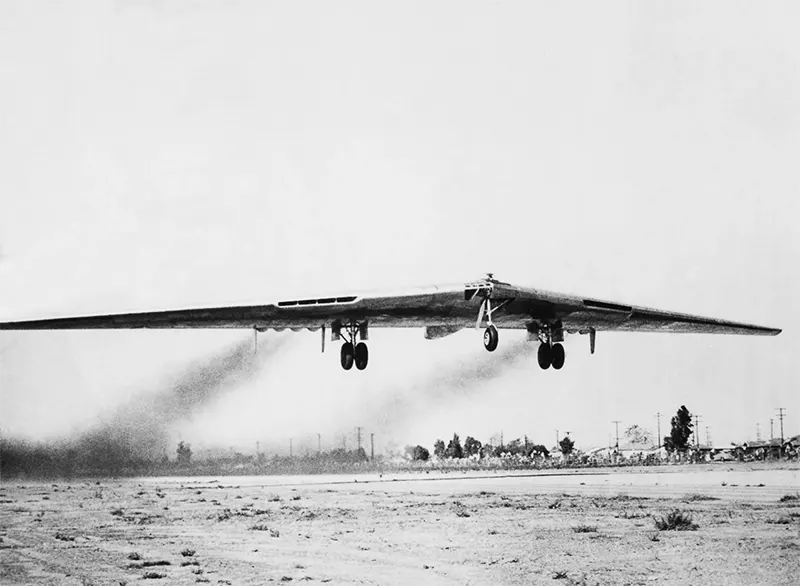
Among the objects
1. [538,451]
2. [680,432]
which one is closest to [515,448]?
[538,451]

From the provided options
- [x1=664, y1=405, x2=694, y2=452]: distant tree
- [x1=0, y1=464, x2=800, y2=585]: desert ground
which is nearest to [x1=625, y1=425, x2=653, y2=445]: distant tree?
[x1=664, y1=405, x2=694, y2=452]: distant tree

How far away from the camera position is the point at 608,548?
41156mm

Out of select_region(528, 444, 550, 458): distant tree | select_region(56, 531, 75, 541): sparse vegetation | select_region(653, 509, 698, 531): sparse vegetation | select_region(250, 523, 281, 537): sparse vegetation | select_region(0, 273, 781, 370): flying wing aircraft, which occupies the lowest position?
select_region(528, 444, 550, 458): distant tree

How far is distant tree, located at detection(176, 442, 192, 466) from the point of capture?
55500mm

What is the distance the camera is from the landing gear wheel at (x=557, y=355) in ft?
137

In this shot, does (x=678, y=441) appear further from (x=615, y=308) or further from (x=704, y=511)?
(x=615, y=308)

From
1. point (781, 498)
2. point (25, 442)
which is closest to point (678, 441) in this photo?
point (781, 498)

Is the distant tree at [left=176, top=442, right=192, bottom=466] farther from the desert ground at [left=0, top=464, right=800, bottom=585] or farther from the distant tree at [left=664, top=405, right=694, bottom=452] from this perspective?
the distant tree at [left=664, top=405, right=694, bottom=452]

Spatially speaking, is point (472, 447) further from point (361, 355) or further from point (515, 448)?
point (361, 355)

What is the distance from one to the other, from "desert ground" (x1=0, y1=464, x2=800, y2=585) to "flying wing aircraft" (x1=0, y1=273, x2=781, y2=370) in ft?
28.2

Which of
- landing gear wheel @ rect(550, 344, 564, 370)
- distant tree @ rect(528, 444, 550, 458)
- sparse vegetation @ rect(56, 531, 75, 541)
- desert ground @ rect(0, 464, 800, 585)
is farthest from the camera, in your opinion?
distant tree @ rect(528, 444, 550, 458)

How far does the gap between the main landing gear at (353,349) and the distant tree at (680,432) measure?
400 feet

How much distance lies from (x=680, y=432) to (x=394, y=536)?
123m

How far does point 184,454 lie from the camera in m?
56.6
